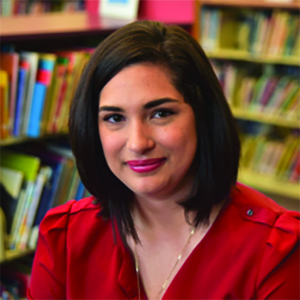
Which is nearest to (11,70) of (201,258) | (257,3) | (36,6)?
(201,258)

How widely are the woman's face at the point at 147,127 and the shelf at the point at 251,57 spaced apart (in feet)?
8.38

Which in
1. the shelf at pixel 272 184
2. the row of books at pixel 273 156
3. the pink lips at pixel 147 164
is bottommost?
the shelf at pixel 272 184

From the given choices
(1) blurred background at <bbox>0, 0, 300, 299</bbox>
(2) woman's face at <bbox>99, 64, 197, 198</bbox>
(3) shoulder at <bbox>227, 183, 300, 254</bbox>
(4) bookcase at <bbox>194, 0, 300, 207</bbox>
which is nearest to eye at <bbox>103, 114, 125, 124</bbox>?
(2) woman's face at <bbox>99, 64, 197, 198</bbox>

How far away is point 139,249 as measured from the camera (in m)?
1.17

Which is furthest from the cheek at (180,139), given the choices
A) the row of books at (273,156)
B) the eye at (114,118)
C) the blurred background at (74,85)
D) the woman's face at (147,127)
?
the row of books at (273,156)

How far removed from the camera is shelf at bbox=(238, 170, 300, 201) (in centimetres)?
344

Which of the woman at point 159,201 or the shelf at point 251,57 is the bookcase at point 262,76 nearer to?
the shelf at point 251,57

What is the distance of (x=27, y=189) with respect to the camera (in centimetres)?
181

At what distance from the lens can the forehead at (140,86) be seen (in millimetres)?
948

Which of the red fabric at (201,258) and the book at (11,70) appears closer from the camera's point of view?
the red fabric at (201,258)

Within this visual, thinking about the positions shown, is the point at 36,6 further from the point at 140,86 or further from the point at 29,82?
the point at 140,86

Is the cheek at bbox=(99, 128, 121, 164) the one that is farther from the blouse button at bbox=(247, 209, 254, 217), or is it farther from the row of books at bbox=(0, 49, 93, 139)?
the row of books at bbox=(0, 49, 93, 139)

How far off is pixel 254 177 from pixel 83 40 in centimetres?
211

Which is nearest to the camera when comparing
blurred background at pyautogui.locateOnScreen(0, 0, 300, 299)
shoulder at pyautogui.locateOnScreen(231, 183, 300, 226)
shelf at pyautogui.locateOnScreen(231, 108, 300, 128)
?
shoulder at pyautogui.locateOnScreen(231, 183, 300, 226)
